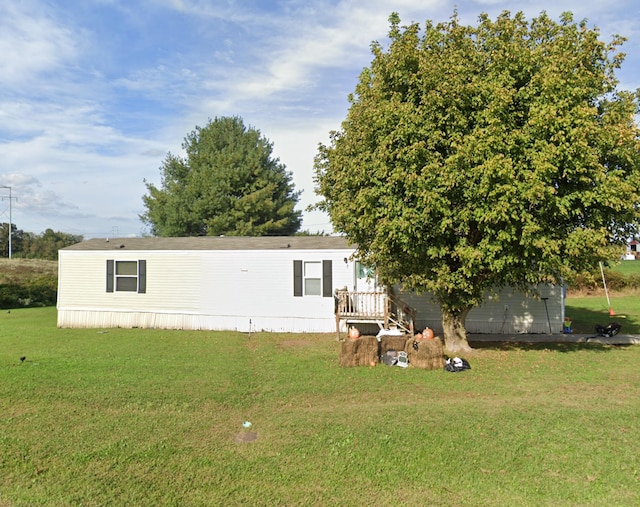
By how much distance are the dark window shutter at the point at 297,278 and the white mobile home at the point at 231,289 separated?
0.03m

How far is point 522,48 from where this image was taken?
9.06 metres

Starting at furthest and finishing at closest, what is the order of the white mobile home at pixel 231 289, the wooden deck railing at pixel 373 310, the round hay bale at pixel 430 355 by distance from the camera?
the white mobile home at pixel 231 289, the wooden deck railing at pixel 373 310, the round hay bale at pixel 430 355

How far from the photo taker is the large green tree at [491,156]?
8.42 metres

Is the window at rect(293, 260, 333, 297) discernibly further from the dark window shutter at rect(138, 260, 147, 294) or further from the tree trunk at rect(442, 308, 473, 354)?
the dark window shutter at rect(138, 260, 147, 294)

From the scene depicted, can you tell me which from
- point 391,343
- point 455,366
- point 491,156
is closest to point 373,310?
point 391,343

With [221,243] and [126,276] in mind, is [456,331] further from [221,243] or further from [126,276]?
[126,276]

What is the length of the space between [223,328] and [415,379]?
844 cm

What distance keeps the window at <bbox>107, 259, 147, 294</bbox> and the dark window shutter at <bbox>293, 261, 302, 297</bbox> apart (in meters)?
5.29

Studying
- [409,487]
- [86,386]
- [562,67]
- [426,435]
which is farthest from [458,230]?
[86,386]

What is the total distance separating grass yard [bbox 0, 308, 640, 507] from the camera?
171 inches

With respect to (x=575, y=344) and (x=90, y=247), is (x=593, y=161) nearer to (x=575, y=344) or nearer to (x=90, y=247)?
(x=575, y=344)

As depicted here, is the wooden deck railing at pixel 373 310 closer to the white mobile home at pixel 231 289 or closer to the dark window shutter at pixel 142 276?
the white mobile home at pixel 231 289

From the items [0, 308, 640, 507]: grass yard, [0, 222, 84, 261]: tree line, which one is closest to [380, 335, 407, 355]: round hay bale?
[0, 308, 640, 507]: grass yard

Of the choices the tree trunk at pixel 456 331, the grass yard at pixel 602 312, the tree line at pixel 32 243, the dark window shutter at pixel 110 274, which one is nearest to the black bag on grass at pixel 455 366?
the tree trunk at pixel 456 331
